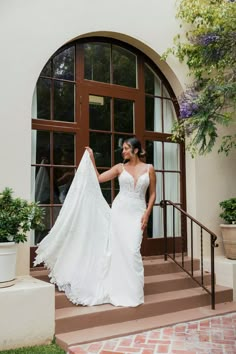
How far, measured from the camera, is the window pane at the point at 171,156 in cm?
589

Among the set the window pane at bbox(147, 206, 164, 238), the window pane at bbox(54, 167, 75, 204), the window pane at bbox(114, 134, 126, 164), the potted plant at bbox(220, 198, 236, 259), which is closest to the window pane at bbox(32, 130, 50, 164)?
the window pane at bbox(54, 167, 75, 204)

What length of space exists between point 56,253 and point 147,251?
1725 millimetres

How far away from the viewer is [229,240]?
5.52 metres

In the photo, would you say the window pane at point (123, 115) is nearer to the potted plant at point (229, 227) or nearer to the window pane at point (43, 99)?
the window pane at point (43, 99)

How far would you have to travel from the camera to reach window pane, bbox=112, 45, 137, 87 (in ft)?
18.0

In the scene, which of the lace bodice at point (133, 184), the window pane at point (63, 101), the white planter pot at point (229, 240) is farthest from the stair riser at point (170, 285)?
the window pane at point (63, 101)

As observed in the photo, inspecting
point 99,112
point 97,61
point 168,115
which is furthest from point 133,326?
point 97,61

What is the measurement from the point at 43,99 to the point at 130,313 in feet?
8.80

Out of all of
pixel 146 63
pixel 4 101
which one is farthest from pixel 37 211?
pixel 146 63

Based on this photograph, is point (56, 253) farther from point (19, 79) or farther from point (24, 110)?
point (19, 79)

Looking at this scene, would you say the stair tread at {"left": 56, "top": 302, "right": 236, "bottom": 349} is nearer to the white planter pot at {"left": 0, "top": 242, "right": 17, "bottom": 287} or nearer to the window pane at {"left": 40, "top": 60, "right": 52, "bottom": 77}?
the white planter pot at {"left": 0, "top": 242, "right": 17, "bottom": 287}

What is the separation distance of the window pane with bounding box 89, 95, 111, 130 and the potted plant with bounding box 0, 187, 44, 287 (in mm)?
1758

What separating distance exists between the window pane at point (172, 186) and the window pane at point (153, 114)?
0.70m

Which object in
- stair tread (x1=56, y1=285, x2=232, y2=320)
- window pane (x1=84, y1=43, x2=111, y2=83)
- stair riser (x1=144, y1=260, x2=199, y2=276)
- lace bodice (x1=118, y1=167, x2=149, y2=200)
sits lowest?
stair tread (x1=56, y1=285, x2=232, y2=320)
